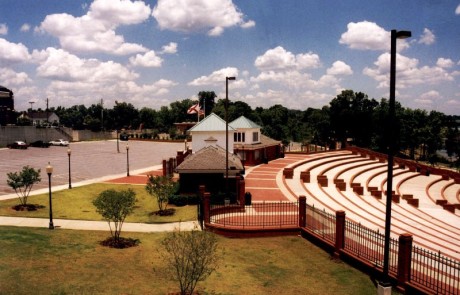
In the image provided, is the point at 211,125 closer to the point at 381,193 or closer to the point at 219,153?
the point at 219,153

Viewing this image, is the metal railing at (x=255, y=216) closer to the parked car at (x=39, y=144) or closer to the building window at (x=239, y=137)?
the building window at (x=239, y=137)

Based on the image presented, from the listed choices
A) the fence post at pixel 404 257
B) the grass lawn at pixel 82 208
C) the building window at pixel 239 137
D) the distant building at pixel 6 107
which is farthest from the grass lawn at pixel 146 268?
the distant building at pixel 6 107

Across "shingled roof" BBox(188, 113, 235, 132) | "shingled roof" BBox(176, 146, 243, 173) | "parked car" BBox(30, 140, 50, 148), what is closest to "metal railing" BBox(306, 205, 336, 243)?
"shingled roof" BBox(176, 146, 243, 173)

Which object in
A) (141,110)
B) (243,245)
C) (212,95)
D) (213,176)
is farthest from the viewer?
(212,95)

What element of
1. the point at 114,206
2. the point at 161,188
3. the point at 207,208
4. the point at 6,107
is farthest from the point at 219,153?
the point at 6,107

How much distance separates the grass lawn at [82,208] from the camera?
24.7 m

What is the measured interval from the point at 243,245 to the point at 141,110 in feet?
445

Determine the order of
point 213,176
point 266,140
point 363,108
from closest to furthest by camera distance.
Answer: point 213,176 < point 266,140 < point 363,108

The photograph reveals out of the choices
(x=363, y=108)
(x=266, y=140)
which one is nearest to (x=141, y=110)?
(x=363, y=108)

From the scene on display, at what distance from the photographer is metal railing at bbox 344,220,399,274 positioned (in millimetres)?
15258

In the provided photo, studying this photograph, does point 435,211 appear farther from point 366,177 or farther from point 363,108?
point 363,108

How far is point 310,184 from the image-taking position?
36156 millimetres

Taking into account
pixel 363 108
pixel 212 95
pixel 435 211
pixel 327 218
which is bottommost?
pixel 435 211

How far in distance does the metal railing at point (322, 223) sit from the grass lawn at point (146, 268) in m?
0.82
